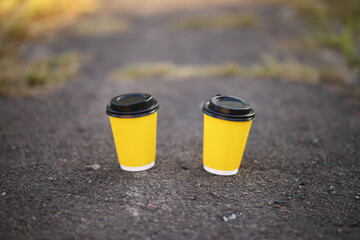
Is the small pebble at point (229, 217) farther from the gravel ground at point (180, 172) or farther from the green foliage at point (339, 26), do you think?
the green foliage at point (339, 26)

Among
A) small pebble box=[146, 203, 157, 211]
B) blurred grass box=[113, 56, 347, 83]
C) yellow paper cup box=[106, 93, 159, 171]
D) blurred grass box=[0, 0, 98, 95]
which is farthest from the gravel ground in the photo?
blurred grass box=[0, 0, 98, 95]

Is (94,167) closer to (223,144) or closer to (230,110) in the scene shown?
(223,144)

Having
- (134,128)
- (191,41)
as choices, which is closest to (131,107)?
(134,128)

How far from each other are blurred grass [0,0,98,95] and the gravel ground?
0.42 meters

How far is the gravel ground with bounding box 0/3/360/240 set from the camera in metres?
2.16

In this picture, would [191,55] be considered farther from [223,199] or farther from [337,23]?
[223,199]

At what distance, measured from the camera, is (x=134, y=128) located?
8.38 feet

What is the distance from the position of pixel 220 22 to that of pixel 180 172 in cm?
756

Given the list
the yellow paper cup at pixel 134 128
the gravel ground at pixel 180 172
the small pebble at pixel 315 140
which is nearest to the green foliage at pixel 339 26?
the gravel ground at pixel 180 172

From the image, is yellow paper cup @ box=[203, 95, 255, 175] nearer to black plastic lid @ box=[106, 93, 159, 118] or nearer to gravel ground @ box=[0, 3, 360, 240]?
gravel ground @ box=[0, 3, 360, 240]

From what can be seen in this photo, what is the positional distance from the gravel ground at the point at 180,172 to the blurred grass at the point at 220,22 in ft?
14.0

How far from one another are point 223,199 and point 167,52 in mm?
5103

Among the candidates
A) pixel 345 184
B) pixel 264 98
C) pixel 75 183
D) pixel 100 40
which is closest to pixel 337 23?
pixel 264 98

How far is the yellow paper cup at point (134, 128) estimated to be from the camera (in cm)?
249
